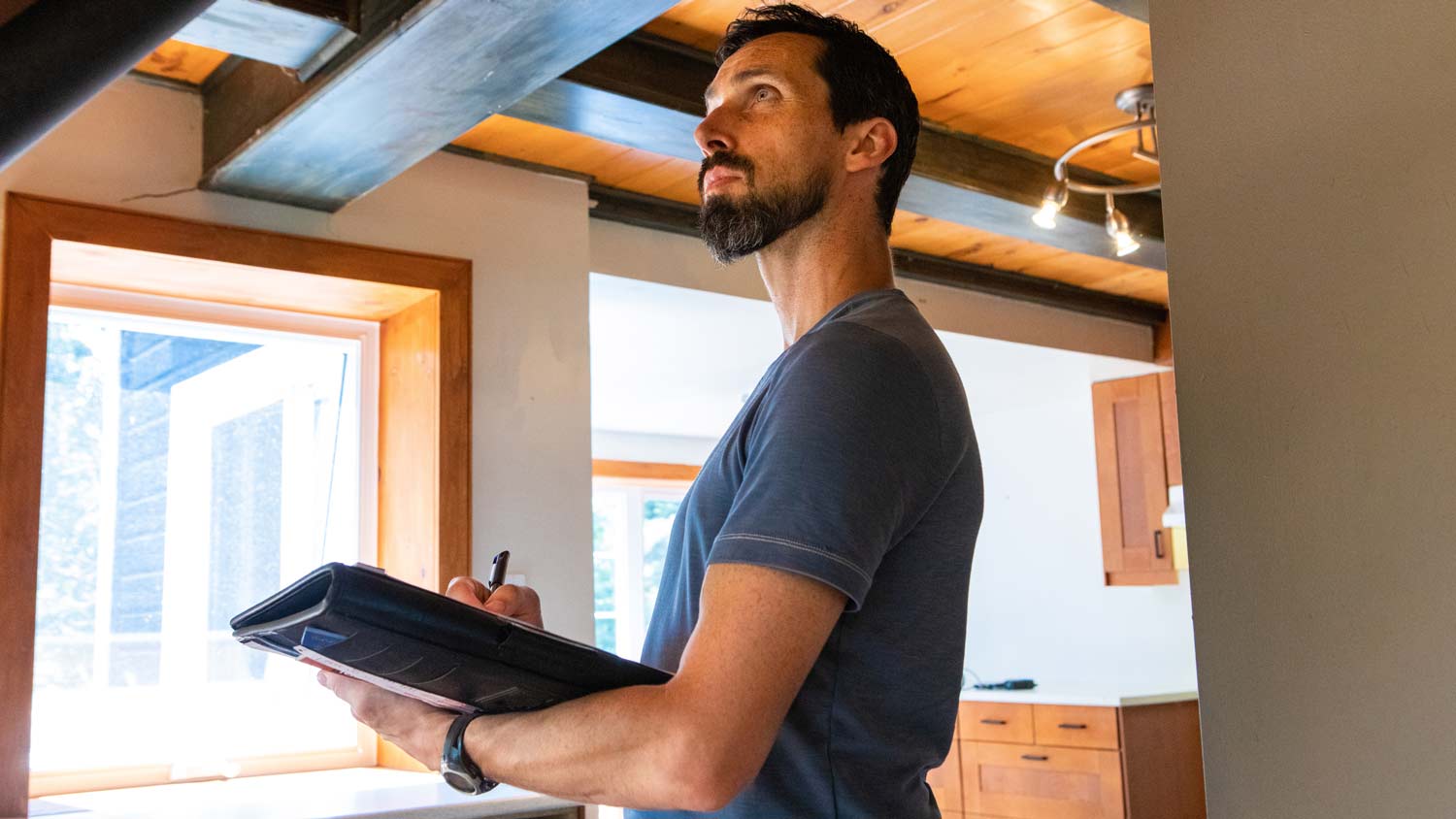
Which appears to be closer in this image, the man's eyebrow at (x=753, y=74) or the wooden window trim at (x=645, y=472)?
the man's eyebrow at (x=753, y=74)

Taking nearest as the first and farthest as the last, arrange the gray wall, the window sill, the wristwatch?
1. the wristwatch
2. the gray wall
3. the window sill

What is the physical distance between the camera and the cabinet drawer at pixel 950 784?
5270mm

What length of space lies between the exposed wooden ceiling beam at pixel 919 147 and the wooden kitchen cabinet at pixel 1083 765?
1730 mm

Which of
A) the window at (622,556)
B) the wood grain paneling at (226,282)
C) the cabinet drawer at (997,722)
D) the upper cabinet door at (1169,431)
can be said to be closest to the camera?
the wood grain paneling at (226,282)

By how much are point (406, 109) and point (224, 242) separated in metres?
0.69

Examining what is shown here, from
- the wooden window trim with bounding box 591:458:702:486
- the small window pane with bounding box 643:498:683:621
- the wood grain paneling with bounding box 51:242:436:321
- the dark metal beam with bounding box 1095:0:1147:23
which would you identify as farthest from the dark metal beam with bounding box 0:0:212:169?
the small window pane with bounding box 643:498:683:621

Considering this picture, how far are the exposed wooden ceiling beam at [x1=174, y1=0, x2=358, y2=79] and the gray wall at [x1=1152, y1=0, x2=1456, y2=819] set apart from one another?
147 centimetres

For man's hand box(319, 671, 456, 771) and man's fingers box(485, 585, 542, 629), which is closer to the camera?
man's hand box(319, 671, 456, 771)

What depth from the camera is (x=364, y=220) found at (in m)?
3.04

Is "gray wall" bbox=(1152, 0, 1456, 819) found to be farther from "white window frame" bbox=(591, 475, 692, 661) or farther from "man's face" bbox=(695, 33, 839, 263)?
"white window frame" bbox=(591, 475, 692, 661)

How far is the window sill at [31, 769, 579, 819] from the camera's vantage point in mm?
2406

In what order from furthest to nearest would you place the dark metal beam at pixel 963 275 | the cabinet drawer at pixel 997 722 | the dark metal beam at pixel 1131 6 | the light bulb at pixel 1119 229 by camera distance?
1. the cabinet drawer at pixel 997 722
2. the dark metal beam at pixel 963 275
3. the light bulb at pixel 1119 229
4. the dark metal beam at pixel 1131 6

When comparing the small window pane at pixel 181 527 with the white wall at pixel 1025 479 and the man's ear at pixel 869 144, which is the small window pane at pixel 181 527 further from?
the man's ear at pixel 869 144

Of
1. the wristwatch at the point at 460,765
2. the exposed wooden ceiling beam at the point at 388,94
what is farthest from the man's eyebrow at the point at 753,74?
the exposed wooden ceiling beam at the point at 388,94
